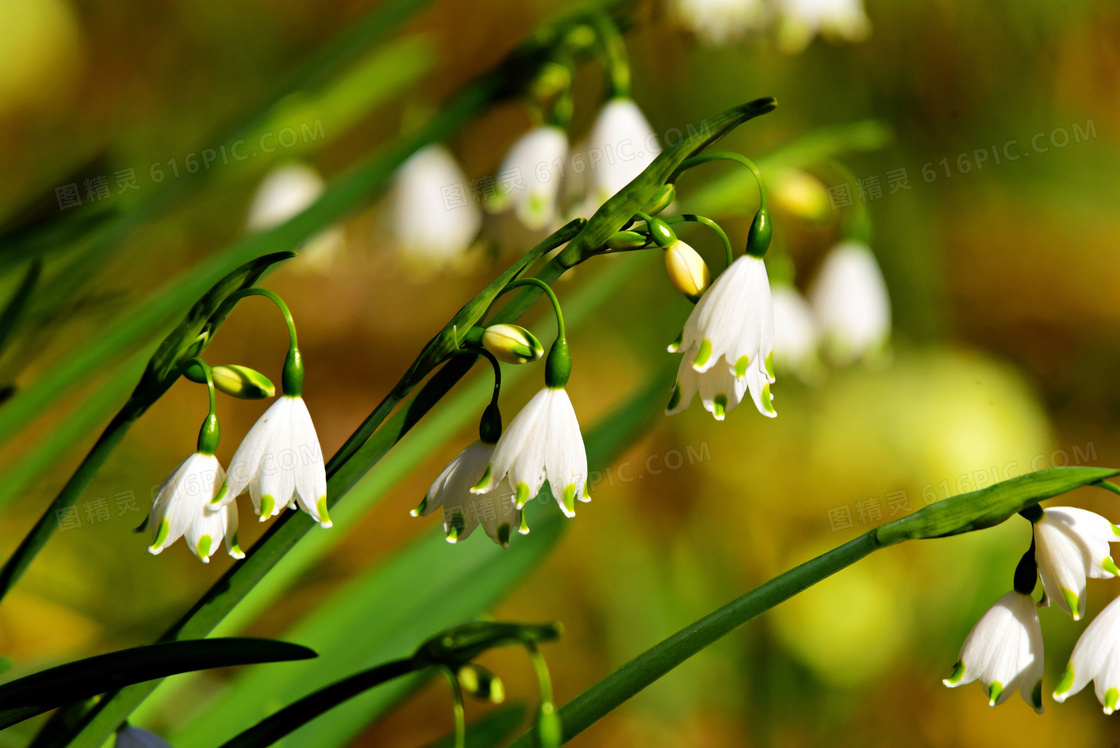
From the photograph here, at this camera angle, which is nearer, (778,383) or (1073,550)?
(1073,550)

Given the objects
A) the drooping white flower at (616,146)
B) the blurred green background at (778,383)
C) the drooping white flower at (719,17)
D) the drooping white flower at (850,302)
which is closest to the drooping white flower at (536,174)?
the drooping white flower at (616,146)

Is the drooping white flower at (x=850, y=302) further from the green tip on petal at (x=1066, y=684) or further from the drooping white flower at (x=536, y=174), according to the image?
the green tip on petal at (x=1066, y=684)

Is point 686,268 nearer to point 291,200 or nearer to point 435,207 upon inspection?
point 435,207

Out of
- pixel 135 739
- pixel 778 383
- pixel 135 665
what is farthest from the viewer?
pixel 778 383

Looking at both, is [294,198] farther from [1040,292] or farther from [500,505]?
[1040,292]

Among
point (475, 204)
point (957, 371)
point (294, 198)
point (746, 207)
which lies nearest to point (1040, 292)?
point (957, 371)

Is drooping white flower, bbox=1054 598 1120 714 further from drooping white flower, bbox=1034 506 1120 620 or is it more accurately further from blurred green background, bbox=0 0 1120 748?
blurred green background, bbox=0 0 1120 748

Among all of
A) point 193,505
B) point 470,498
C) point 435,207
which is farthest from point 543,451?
point 435,207
